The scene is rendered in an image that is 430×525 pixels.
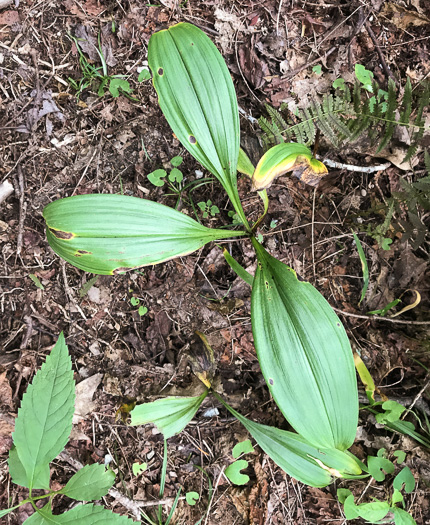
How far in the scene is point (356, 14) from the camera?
1.73 m

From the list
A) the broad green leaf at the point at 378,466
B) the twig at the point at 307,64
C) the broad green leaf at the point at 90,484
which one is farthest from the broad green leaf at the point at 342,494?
the twig at the point at 307,64

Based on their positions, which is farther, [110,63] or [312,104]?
[110,63]

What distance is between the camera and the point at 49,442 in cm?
125

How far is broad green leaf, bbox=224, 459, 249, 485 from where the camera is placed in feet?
5.12

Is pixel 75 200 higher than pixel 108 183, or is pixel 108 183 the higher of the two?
pixel 75 200

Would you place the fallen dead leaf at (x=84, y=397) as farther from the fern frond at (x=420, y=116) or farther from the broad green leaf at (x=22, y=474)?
the fern frond at (x=420, y=116)

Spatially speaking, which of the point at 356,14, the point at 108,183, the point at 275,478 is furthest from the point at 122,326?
the point at 356,14

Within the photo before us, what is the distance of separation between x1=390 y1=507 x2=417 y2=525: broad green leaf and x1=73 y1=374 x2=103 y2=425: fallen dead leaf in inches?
49.3

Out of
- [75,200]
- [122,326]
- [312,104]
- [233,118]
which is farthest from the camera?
[122,326]

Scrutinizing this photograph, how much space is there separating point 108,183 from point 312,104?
0.89 m

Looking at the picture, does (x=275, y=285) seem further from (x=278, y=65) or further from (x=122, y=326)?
(x=278, y=65)

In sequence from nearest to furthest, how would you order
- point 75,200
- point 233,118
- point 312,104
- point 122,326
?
point 75,200, point 233,118, point 312,104, point 122,326

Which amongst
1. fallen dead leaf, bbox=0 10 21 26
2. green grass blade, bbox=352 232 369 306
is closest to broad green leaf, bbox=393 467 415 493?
green grass blade, bbox=352 232 369 306

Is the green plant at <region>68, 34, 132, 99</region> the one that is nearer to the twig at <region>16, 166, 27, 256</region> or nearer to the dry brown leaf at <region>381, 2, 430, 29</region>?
the twig at <region>16, 166, 27, 256</region>
